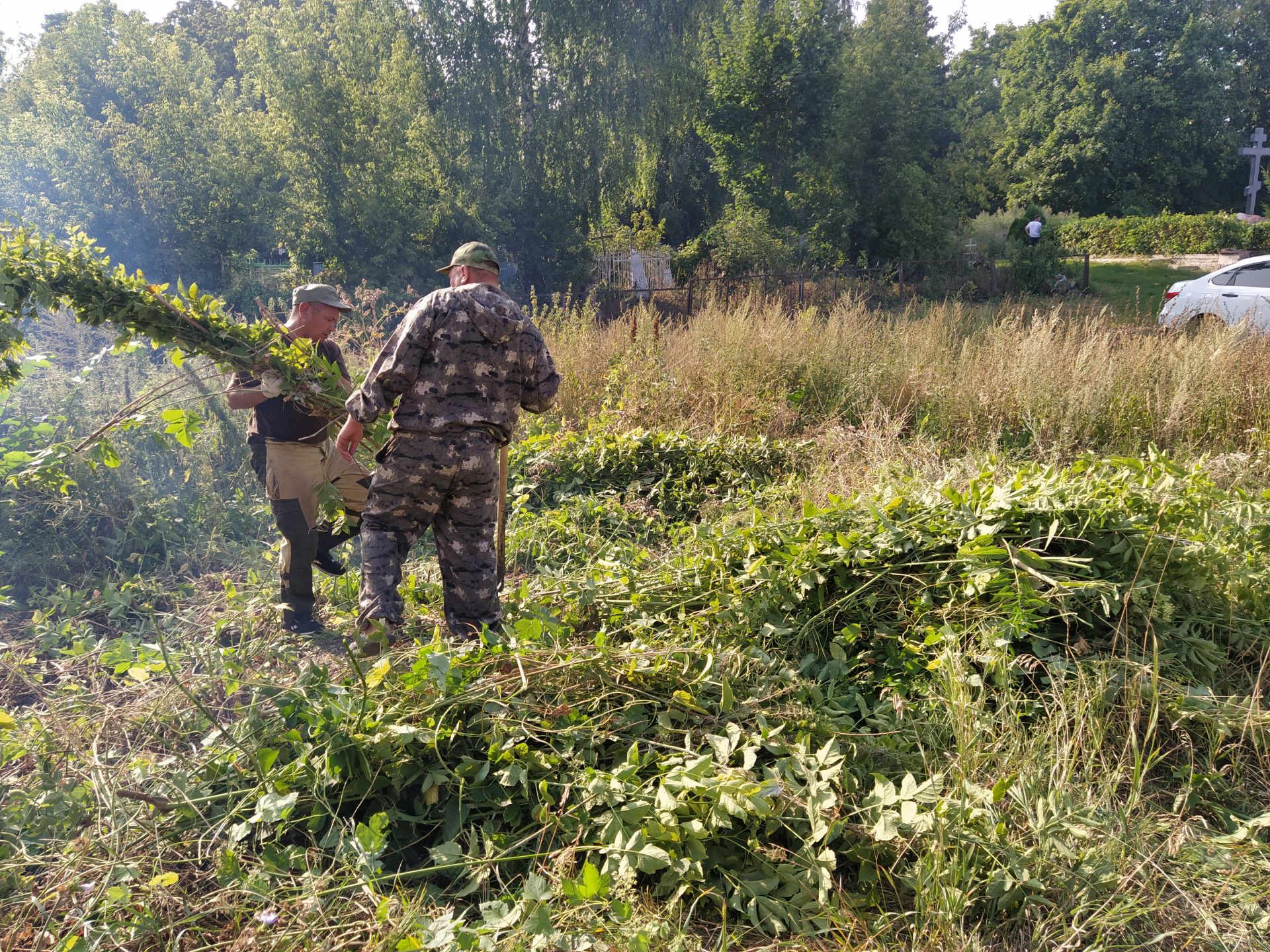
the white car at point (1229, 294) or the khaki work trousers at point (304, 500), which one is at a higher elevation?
the white car at point (1229, 294)

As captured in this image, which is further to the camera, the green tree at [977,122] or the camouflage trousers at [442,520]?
the green tree at [977,122]

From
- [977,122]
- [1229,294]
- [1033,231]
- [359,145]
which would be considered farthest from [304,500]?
[977,122]

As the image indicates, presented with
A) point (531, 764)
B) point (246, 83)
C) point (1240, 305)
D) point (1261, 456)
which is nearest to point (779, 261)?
point (1240, 305)

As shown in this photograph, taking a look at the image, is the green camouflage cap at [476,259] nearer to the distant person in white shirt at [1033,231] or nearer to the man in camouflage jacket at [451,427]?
the man in camouflage jacket at [451,427]

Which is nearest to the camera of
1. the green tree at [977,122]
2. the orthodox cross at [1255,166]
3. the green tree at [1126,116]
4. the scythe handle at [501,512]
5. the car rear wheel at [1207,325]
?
the scythe handle at [501,512]

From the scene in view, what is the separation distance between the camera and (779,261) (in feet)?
53.9

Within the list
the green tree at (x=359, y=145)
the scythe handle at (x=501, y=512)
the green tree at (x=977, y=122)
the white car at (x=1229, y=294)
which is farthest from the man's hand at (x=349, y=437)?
the green tree at (x=977, y=122)

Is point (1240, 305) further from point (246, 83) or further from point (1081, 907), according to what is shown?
point (246, 83)

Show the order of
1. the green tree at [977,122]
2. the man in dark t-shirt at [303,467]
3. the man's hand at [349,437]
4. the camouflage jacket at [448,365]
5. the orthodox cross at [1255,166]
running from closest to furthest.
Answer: the camouflage jacket at [448,365] < the man's hand at [349,437] < the man in dark t-shirt at [303,467] < the green tree at [977,122] < the orthodox cross at [1255,166]

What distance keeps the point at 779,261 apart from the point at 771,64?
4.73 meters

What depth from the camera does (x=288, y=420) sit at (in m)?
4.06

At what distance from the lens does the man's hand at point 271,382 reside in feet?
12.3

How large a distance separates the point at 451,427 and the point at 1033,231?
16522mm

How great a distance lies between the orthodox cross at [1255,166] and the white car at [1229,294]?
1022 inches
